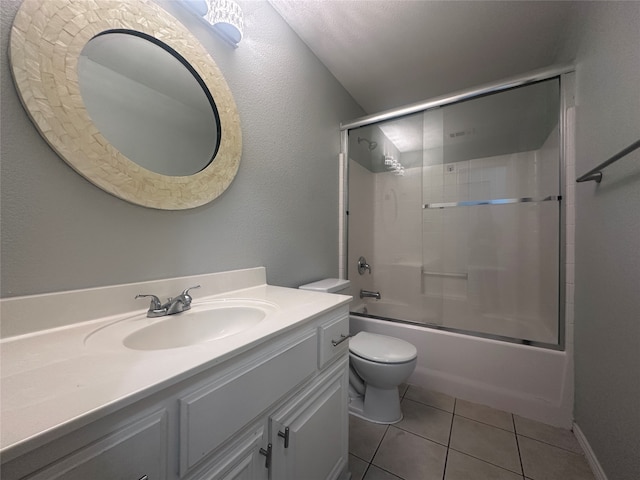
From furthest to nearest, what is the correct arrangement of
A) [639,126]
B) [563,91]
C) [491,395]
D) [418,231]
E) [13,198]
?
[418,231]
[491,395]
[563,91]
[639,126]
[13,198]

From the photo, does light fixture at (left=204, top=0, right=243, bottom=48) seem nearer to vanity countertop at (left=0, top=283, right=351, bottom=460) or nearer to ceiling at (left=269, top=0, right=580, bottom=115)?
ceiling at (left=269, top=0, right=580, bottom=115)

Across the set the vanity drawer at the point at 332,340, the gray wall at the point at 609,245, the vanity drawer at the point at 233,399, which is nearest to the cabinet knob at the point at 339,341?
the vanity drawer at the point at 332,340

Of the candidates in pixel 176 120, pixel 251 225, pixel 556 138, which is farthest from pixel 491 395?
pixel 176 120

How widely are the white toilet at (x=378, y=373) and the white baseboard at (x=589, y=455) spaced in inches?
30.9

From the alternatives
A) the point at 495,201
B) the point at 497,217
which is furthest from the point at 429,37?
the point at 497,217

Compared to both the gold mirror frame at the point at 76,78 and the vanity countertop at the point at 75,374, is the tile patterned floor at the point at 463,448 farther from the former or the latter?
the gold mirror frame at the point at 76,78

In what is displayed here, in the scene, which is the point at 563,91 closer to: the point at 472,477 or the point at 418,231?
the point at 418,231

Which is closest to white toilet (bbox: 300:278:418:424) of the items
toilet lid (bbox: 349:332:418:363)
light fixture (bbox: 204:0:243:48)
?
toilet lid (bbox: 349:332:418:363)

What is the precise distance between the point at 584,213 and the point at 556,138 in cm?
55

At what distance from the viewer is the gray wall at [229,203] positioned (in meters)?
0.61

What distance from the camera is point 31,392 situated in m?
0.37

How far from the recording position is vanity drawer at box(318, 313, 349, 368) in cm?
82

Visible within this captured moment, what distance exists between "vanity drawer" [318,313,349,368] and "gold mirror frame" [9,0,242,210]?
0.71 m

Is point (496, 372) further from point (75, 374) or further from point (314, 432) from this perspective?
point (75, 374)
